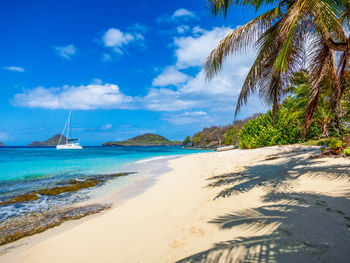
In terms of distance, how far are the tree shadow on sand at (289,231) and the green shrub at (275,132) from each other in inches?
364

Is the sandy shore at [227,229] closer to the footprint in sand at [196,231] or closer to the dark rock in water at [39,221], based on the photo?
the footprint in sand at [196,231]

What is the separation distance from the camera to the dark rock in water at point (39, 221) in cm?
342

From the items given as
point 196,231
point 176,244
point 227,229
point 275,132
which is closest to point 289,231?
point 227,229

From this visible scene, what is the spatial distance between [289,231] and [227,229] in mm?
779

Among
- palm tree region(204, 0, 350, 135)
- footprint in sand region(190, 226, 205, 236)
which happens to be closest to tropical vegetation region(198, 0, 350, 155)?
palm tree region(204, 0, 350, 135)

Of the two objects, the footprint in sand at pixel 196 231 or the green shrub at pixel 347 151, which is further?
the green shrub at pixel 347 151

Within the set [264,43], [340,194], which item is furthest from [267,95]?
[340,194]

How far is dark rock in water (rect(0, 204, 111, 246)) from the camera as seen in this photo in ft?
11.2

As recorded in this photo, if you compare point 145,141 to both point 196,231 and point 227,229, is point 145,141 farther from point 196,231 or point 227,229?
point 227,229

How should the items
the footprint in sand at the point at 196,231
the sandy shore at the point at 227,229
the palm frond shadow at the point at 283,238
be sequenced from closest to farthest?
the palm frond shadow at the point at 283,238 < the sandy shore at the point at 227,229 < the footprint in sand at the point at 196,231

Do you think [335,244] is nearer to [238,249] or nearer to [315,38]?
[238,249]

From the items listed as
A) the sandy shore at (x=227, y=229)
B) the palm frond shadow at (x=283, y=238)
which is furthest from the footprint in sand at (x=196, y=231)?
the palm frond shadow at (x=283, y=238)

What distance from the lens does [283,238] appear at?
2096 mm

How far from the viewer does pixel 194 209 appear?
147 inches
